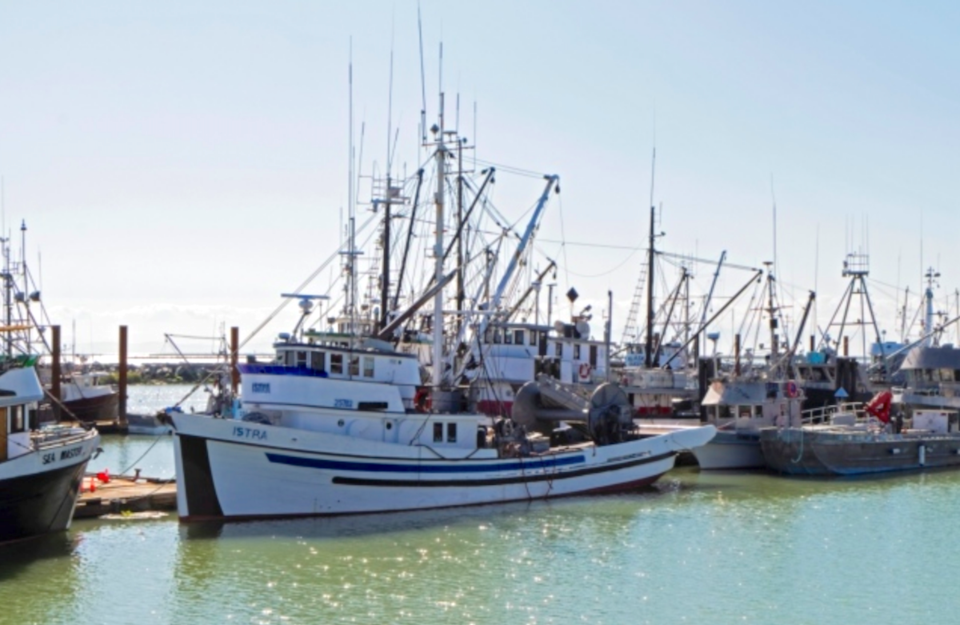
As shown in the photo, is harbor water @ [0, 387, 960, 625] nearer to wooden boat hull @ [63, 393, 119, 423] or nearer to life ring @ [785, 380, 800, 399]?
life ring @ [785, 380, 800, 399]

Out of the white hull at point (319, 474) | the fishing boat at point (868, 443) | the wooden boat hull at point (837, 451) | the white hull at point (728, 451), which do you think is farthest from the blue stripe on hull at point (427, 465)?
the fishing boat at point (868, 443)

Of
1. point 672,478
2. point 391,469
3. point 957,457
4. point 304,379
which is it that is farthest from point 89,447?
point 957,457

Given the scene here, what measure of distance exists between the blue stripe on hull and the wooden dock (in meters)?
3.70

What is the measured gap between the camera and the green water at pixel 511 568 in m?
20.5

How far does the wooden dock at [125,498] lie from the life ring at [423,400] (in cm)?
661

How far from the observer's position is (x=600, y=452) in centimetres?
3459

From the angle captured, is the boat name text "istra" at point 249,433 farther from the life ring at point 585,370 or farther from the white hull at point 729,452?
the life ring at point 585,370

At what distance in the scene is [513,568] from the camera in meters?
23.6

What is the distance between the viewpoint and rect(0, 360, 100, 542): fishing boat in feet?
80.1

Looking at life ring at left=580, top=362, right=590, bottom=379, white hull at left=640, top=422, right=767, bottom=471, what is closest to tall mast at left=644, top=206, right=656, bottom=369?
life ring at left=580, top=362, right=590, bottom=379

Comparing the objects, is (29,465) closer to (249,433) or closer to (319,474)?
(249,433)

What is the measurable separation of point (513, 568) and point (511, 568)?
1.6 inches

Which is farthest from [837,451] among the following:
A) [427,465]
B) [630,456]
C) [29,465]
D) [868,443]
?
[29,465]

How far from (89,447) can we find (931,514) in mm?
21302
